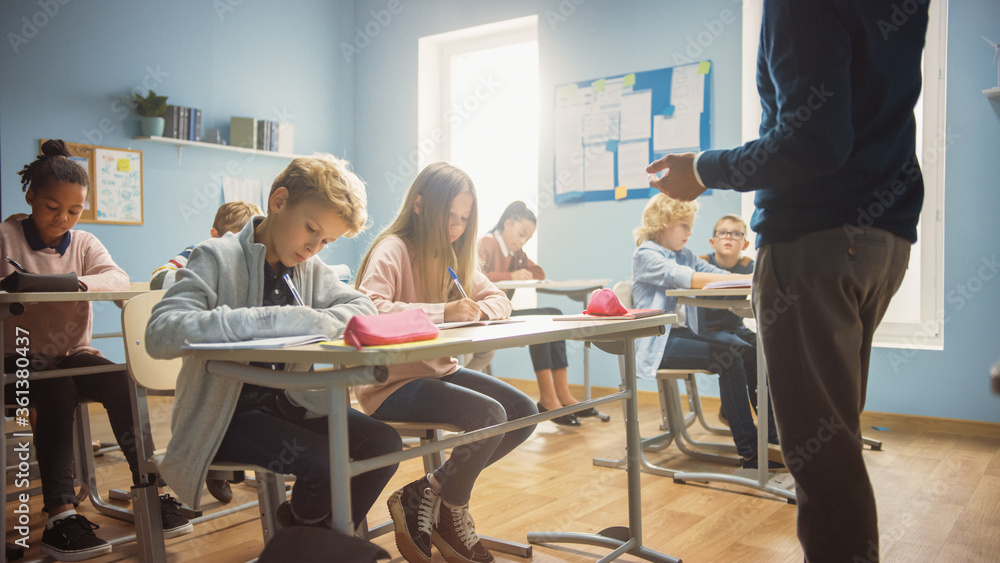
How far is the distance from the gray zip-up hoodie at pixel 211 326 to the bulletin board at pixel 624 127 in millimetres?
3033

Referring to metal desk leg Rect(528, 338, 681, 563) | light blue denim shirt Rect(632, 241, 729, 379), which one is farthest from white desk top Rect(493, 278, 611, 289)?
metal desk leg Rect(528, 338, 681, 563)

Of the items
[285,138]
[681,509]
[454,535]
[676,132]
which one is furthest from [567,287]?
[285,138]

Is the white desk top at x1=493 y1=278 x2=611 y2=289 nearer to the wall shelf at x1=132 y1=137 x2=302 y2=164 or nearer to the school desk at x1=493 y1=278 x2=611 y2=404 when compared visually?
the school desk at x1=493 y1=278 x2=611 y2=404

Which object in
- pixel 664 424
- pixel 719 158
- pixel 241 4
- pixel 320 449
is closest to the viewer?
pixel 719 158

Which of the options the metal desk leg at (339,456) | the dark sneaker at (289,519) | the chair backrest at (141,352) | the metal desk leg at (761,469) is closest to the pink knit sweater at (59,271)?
the chair backrest at (141,352)

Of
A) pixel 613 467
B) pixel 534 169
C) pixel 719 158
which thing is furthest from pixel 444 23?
pixel 719 158

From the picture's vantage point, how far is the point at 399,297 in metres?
1.81

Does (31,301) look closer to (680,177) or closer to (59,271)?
(59,271)

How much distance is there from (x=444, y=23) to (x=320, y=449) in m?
4.31

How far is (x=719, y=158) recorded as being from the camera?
3.54ft

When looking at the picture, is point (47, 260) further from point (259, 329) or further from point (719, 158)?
point (719, 158)

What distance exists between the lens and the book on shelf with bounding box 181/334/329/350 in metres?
0.99

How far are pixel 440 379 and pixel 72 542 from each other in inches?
40.5

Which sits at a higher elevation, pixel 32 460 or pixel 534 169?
pixel 534 169
